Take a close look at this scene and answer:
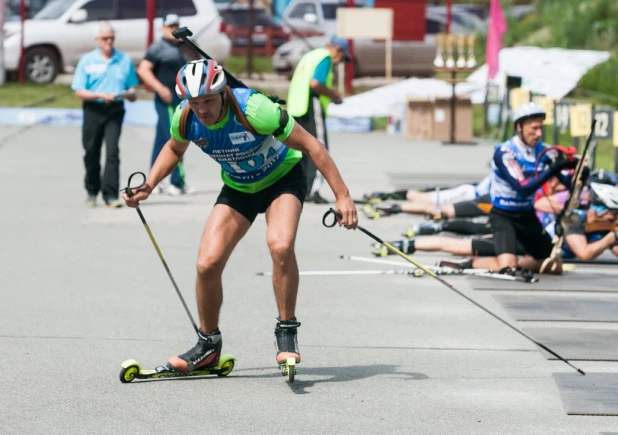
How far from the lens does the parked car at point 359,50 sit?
95.7ft

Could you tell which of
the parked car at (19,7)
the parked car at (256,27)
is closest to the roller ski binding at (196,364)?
the parked car at (256,27)

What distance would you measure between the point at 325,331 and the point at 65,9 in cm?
2140

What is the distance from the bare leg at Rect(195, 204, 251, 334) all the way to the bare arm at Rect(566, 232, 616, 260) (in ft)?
16.6

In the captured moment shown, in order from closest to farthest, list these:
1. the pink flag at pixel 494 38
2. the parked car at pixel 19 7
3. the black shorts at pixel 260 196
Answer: the black shorts at pixel 260 196, the pink flag at pixel 494 38, the parked car at pixel 19 7

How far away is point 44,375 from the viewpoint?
23.9ft

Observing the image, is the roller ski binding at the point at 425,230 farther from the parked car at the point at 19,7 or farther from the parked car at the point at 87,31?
the parked car at the point at 19,7

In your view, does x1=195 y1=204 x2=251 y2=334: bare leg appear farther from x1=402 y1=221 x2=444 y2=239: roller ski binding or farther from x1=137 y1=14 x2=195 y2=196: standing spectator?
x1=137 y1=14 x2=195 y2=196: standing spectator

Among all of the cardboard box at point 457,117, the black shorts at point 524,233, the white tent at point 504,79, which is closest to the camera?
the black shorts at point 524,233

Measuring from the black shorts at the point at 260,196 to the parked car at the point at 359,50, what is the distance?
21.5 meters

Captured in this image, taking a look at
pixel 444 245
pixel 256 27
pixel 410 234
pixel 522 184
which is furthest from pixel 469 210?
pixel 256 27

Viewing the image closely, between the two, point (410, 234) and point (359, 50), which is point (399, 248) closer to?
point (410, 234)

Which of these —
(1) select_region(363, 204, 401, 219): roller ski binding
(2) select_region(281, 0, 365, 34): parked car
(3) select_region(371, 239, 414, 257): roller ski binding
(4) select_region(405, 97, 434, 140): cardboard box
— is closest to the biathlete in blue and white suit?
(3) select_region(371, 239, 414, 257): roller ski binding

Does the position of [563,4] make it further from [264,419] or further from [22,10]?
[264,419]

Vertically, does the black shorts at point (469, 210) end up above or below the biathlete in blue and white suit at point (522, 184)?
below
